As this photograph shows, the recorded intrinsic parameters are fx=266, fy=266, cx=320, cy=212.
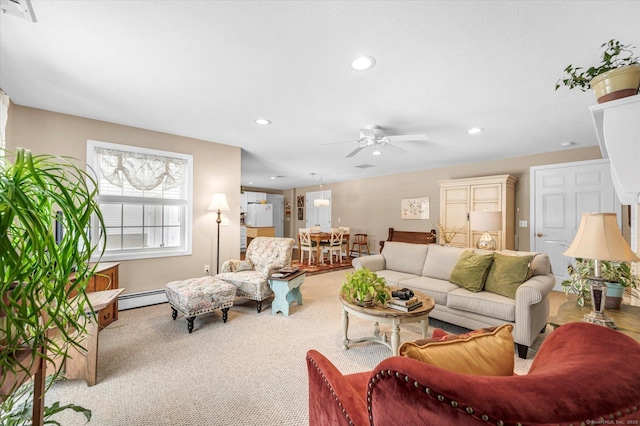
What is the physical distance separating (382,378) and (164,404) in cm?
189

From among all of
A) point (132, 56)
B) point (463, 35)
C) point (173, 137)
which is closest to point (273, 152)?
point (173, 137)

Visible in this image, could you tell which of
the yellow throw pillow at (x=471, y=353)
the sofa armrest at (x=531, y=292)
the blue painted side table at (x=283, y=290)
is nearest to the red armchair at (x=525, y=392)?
the yellow throw pillow at (x=471, y=353)

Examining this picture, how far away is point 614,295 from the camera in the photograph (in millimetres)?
1746

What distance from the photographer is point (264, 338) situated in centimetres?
269

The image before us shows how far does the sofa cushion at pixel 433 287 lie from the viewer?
285cm

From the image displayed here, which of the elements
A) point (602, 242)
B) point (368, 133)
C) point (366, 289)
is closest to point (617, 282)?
point (602, 242)

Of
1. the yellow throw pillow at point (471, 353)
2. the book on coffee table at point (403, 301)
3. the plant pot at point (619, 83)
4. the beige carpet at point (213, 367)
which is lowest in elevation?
the beige carpet at point (213, 367)

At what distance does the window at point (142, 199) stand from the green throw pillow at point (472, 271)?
3.64 m

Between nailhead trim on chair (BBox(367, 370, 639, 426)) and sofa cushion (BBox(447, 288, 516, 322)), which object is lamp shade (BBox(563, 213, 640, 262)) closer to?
sofa cushion (BBox(447, 288, 516, 322))

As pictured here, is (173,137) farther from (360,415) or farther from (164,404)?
(360,415)

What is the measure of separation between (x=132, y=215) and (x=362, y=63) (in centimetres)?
350

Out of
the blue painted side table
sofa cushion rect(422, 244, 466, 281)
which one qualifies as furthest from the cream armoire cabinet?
the blue painted side table

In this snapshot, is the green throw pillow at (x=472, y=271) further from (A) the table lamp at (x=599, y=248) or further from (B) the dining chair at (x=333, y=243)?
(B) the dining chair at (x=333, y=243)

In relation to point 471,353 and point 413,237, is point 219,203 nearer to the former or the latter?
point 471,353
